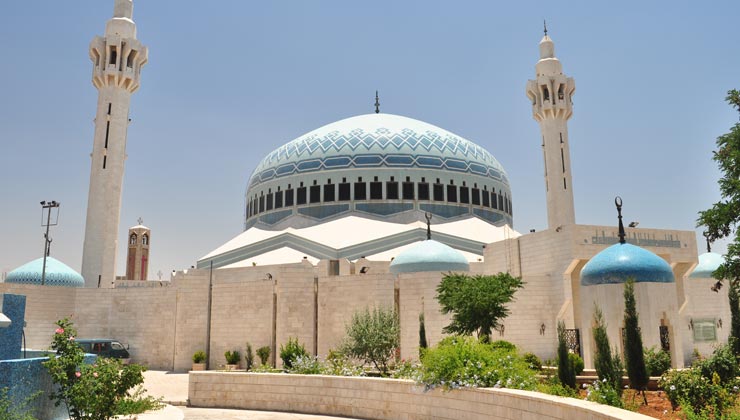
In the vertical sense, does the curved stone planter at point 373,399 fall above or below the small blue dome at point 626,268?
below

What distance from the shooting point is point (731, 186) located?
48.5ft

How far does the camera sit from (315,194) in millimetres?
33844

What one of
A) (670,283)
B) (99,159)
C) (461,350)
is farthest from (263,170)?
(461,350)

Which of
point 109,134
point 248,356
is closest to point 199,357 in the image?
point 248,356

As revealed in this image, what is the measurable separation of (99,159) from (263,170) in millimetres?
11443

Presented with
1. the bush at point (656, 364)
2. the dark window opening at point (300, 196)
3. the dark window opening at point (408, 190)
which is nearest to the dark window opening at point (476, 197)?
the dark window opening at point (408, 190)

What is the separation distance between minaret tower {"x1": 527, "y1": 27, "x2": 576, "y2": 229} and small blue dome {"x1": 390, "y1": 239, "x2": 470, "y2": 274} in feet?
26.9

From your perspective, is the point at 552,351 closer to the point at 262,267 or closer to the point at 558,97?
the point at 262,267

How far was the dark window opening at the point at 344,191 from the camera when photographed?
3328 cm

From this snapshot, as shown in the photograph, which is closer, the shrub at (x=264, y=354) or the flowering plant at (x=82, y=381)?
the flowering plant at (x=82, y=381)

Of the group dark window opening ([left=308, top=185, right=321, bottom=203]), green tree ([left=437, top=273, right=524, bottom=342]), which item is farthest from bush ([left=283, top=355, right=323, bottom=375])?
dark window opening ([left=308, top=185, right=321, bottom=203])

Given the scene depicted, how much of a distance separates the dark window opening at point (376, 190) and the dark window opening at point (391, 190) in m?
0.32

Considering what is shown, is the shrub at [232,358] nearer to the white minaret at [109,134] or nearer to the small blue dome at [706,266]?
the white minaret at [109,134]

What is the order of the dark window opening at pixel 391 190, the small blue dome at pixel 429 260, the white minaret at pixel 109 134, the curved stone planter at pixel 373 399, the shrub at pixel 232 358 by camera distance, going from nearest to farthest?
the curved stone planter at pixel 373 399, the shrub at pixel 232 358, the small blue dome at pixel 429 260, the white minaret at pixel 109 134, the dark window opening at pixel 391 190
